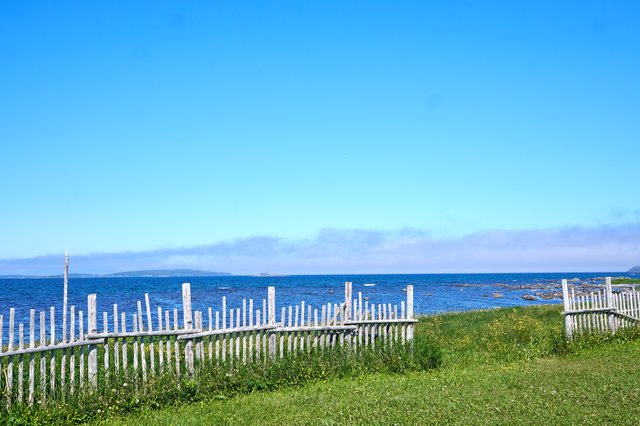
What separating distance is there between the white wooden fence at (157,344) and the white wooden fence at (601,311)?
592 cm

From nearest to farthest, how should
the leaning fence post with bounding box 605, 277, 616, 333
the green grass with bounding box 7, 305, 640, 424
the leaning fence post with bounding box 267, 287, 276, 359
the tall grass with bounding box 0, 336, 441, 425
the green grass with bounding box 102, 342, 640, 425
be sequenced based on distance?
the green grass with bounding box 102, 342, 640, 425
the green grass with bounding box 7, 305, 640, 424
the tall grass with bounding box 0, 336, 441, 425
the leaning fence post with bounding box 267, 287, 276, 359
the leaning fence post with bounding box 605, 277, 616, 333

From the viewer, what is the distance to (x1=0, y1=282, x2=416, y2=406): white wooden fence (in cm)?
1048

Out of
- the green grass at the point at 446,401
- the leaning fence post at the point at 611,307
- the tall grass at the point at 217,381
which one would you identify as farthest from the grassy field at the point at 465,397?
the leaning fence post at the point at 611,307

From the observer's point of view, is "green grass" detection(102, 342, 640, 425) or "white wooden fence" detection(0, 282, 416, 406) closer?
"green grass" detection(102, 342, 640, 425)

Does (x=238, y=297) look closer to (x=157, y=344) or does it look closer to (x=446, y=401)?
(x=157, y=344)

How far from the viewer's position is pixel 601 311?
19.7 m

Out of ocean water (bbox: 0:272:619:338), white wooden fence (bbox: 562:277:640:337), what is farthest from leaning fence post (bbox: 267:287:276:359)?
ocean water (bbox: 0:272:619:338)

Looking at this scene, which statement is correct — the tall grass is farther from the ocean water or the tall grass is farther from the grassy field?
the ocean water

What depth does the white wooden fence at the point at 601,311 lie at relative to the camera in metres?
18.6

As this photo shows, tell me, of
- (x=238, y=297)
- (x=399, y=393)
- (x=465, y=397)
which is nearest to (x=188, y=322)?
(x=399, y=393)

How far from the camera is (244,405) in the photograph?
11.3 meters

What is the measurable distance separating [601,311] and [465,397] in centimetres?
1054

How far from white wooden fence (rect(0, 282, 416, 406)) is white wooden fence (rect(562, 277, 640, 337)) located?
19.4 ft

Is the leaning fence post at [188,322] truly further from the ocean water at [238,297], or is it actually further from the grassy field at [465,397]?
the ocean water at [238,297]
